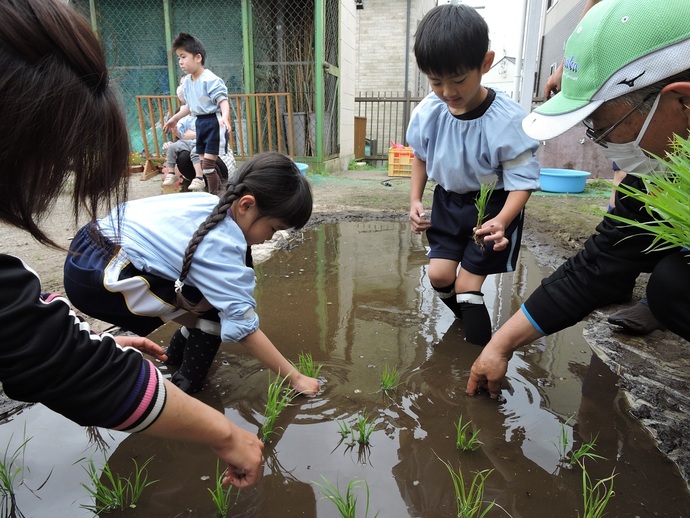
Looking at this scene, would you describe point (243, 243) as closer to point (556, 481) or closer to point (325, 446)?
point (325, 446)

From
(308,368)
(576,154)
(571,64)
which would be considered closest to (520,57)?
(576,154)

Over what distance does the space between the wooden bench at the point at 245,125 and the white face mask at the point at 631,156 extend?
21.6ft

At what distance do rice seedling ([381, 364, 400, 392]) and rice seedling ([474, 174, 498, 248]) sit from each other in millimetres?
754

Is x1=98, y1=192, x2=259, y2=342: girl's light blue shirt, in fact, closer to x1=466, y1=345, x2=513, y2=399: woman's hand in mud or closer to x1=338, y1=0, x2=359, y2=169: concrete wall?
x1=466, y1=345, x2=513, y2=399: woman's hand in mud

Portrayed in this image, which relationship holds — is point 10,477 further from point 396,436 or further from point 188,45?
point 188,45

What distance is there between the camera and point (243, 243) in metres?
2.01

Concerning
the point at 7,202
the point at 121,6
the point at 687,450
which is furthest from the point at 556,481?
the point at 121,6

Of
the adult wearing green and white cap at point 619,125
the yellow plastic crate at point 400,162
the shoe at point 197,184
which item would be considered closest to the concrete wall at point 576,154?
the yellow plastic crate at point 400,162

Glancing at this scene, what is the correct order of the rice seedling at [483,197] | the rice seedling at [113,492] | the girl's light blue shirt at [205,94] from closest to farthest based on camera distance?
the rice seedling at [113,492] → the rice seedling at [483,197] → the girl's light blue shirt at [205,94]

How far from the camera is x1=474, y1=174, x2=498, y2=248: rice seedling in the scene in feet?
7.89

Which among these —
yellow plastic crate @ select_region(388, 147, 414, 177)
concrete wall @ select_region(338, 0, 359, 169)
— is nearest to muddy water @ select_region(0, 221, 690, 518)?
yellow plastic crate @ select_region(388, 147, 414, 177)

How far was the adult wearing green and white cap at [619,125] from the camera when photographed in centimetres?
147

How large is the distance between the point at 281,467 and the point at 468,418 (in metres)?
0.73

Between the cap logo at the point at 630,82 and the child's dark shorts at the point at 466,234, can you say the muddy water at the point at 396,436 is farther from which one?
the cap logo at the point at 630,82
